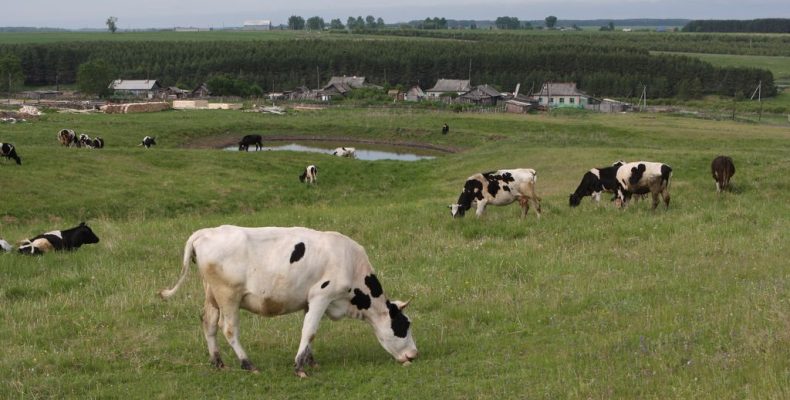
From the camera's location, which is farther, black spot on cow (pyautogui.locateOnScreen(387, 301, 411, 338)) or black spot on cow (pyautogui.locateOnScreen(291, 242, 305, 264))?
black spot on cow (pyautogui.locateOnScreen(387, 301, 411, 338))

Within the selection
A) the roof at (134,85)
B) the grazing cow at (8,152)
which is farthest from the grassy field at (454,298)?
the roof at (134,85)

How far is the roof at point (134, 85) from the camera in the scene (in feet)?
431

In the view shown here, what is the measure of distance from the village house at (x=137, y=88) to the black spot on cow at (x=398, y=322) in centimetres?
12166

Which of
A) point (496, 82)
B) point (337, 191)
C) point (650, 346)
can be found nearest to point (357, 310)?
point (650, 346)

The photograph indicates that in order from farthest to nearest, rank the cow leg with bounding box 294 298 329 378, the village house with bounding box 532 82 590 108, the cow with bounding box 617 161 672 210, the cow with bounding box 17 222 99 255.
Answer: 1. the village house with bounding box 532 82 590 108
2. the cow with bounding box 617 161 672 210
3. the cow with bounding box 17 222 99 255
4. the cow leg with bounding box 294 298 329 378

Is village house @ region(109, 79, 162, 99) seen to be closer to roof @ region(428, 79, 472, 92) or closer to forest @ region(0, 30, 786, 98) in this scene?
forest @ region(0, 30, 786, 98)

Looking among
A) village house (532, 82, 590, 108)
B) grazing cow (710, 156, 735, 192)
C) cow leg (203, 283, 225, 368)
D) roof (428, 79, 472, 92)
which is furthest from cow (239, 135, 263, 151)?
roof (428, 79, 472, 92)

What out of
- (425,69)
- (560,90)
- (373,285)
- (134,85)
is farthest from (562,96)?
(373,285)

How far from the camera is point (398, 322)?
1157cm

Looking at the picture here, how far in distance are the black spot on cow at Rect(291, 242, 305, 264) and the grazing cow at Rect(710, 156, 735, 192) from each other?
2138cm

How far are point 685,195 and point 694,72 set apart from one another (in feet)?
400

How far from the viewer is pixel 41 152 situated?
3906 cm

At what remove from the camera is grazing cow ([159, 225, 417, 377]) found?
36.0 ft

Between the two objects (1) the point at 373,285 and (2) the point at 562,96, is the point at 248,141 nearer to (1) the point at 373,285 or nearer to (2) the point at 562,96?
(1) the point at 373,285
